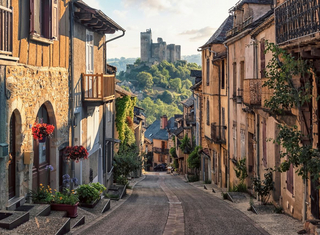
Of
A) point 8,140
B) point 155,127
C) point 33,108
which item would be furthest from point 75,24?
point 155,127

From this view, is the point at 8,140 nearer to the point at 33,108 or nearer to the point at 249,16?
the point at 33,108

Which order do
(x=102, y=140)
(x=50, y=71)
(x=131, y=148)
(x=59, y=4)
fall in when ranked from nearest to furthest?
(x=50, y=71), (x=59, y=4), (x=102, y=140), (x=131, y=148)

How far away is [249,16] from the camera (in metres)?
17.9

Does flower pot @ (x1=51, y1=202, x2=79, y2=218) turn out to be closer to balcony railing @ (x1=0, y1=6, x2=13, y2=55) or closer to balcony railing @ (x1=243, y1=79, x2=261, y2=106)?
balcony railing @ (x1=0, y1=6, x2=13, y2=55)

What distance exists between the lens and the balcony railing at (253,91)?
45.6 ft

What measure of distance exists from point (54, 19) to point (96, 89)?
13.1 feet

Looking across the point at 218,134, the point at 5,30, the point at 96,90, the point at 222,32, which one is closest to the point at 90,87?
the point at 96,90

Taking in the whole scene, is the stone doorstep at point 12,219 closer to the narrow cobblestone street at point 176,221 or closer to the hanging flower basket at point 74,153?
the narrow cobblestone street at point 176,221

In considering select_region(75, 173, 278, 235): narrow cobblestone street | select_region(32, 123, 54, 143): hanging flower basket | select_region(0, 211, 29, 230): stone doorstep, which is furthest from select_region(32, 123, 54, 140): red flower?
select_region(75, 173, 278, 235): narrow cobblestone street

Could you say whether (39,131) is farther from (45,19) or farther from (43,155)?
(45,19)

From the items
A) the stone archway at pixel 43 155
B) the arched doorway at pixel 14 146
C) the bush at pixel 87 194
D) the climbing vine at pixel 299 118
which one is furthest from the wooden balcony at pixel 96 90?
the climbing vine at pixel 299 118

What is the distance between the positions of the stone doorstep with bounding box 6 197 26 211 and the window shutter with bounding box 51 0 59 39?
4355mm

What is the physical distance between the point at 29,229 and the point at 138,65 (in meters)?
153

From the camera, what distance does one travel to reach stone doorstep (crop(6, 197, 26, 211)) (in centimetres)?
877
